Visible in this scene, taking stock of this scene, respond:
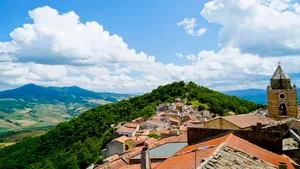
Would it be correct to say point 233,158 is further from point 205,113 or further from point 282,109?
point 205,113

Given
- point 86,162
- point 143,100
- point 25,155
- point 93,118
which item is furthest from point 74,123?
point 86,162

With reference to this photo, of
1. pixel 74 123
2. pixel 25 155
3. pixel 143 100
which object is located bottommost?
pixel 25 155

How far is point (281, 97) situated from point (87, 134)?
6777cm

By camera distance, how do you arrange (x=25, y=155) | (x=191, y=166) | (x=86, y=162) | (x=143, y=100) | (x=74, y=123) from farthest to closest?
1. (x=143, y=100)
2. (x=74, y=123)
3. (x=25, y=155)
4. (x=86, y=162)
5. (x=191, y=166)

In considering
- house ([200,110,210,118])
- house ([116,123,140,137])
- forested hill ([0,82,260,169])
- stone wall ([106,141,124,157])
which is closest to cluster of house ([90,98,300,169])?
stone wall ([106,141,124,157])

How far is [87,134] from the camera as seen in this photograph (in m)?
90.9

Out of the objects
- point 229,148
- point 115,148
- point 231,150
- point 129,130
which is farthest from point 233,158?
point 129,130

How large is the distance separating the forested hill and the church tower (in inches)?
1605

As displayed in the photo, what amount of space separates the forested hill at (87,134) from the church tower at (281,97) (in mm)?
40755

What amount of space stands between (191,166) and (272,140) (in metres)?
5.21

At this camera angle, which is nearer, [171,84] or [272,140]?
[272,140]

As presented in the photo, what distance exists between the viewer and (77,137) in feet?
295

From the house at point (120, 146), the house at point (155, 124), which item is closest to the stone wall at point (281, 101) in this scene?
the house at point (120, 146)

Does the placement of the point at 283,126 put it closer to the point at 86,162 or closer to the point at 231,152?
the point at 231,152
